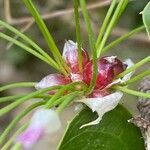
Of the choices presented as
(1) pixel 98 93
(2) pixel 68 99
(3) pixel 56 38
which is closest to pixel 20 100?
(2) pixel 68 99

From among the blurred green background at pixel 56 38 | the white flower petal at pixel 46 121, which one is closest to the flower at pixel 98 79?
the white flower petal at pixel 46 121

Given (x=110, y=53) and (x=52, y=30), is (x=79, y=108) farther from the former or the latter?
(x=52, y=30)

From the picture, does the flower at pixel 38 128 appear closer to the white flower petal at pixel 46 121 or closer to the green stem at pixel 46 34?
the white flower petal at pixel 46 121

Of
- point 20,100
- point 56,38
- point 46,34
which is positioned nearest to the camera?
point 20,100

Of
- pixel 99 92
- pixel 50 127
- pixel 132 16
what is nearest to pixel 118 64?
pixel 99 92

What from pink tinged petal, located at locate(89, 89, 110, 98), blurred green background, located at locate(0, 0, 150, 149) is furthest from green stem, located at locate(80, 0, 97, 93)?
blurred green background, located at locate(0, 0, 150, 149)

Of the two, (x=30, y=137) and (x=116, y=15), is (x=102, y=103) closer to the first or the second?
(x=116, y=15)
